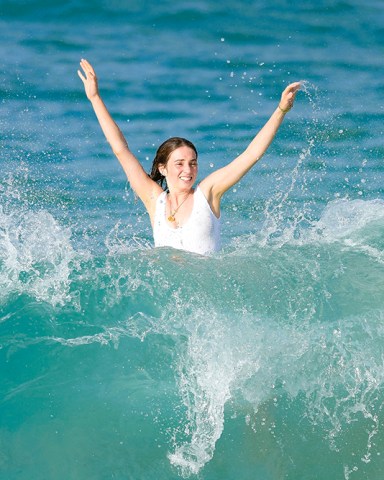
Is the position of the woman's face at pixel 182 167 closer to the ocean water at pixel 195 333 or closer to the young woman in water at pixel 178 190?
the young woman in water at pixel 178 190

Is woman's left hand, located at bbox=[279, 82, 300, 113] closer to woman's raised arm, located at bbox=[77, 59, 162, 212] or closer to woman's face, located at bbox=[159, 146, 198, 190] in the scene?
woman's face, located at bbox=[159, 146, 198, 190]

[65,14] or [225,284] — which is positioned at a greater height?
[65,14]

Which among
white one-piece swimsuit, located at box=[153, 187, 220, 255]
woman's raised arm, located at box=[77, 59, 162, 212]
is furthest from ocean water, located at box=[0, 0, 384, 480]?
woman's raised arm, located at box=[77, 59, 162, 212]

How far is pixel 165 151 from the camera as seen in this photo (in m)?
6.37

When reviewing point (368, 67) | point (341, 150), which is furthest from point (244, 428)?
point (368, 67)

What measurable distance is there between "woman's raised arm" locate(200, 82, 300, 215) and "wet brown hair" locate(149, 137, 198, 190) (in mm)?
274

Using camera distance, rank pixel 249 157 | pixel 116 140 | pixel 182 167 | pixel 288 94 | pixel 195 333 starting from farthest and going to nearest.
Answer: pixel 182 167 < pixel 116 140 < pixel 249 157 < pixel 288 94 < pixel 195 333

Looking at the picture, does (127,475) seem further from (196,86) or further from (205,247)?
(196,86)

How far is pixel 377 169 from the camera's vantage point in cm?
1012

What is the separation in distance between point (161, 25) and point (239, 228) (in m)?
7.64

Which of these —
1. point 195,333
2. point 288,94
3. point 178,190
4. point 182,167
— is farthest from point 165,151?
point 195,333

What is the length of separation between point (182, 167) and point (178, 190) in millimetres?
161

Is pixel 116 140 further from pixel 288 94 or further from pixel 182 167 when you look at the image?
pixel 288 94

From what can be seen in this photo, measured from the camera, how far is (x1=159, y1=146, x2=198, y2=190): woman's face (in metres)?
6.28
